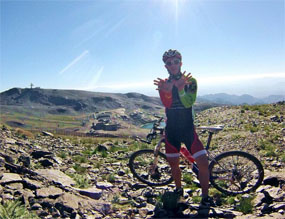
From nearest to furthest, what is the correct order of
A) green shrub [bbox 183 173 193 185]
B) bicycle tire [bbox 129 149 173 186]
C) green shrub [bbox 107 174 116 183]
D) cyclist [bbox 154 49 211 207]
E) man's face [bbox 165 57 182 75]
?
1. cyclist [bbox 154 49 211 207]
2. man's face [bbox 165 57 182 75]
3. bicycle tire [bbox 129 149 173 186]
4. green shrub [bbox 183 173 193 185]
5. green shrub [bbox 107 174 116 183]

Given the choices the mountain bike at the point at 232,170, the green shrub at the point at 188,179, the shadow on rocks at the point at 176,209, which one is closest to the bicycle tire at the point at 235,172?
the mountain bike at the point at 232,170

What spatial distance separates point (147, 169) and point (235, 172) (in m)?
2.54

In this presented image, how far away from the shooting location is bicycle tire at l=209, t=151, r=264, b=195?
5.54 meters

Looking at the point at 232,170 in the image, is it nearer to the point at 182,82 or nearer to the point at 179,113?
the point at 179,113

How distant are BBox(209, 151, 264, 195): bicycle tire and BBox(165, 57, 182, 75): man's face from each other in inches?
94.8

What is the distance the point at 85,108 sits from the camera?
627ft

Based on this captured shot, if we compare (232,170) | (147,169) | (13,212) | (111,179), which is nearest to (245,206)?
(232,170)

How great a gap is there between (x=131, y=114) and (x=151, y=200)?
158576 mm

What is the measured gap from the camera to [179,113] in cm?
532

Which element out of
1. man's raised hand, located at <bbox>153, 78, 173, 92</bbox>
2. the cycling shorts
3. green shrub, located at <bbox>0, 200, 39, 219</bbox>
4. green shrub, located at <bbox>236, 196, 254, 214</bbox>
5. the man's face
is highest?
the man's face

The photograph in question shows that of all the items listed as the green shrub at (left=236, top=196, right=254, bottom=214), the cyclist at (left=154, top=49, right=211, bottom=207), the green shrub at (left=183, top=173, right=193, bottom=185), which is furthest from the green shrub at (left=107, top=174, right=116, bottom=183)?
the green shrub at (left=236, top=196, right=254, bottom=214)

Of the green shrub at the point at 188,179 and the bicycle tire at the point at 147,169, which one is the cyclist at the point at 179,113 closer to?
the bicycle tire at the point at 147,169

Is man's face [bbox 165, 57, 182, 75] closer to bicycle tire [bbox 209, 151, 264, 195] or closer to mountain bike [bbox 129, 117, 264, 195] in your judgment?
mountain bike [bbox 129, 117, 264, 195]

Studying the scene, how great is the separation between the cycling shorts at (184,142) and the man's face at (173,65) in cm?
143
